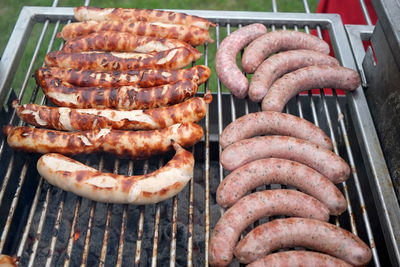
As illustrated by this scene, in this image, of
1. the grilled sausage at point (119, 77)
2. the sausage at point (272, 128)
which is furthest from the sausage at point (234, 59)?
the sausage at point (272, 128)

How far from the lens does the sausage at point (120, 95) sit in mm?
2779

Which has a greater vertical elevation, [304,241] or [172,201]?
[304,241]

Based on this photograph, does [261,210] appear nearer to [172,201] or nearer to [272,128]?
[272,128]

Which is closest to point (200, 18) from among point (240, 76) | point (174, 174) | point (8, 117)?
point (240, 76)

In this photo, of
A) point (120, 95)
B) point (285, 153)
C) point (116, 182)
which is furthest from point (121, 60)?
point (285, 153)

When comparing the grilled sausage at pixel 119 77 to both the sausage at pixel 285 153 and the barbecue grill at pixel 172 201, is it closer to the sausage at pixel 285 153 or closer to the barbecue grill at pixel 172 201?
the barbecue grill at pixel 172 201

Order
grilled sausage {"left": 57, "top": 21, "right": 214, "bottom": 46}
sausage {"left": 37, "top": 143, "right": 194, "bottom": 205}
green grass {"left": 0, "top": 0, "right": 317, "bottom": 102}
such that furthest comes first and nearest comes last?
green grass {"left": 0, "top": 0, "right": 317, "bottom": 102}
grilled sausage {"left": 57, "top": 21, "right": 214, "bottom": 46}
sausage {"left": 37, "top": 143, "right": 194, "bottom": 205}

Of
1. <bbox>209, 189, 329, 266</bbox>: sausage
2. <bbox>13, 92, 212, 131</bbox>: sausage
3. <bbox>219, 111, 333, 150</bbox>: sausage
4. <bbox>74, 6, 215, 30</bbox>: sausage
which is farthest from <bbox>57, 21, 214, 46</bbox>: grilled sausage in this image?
<bbox>209, 189, 329, 266</bbox>: sausage

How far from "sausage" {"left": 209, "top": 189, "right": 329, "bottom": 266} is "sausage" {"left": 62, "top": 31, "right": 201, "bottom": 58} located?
60.3 inches

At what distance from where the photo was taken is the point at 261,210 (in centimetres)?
228

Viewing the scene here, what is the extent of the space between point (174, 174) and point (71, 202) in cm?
127

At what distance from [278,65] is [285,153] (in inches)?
33.1

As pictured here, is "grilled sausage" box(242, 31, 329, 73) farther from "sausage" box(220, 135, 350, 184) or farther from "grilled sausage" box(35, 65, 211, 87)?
"sausage" box(220, 135, 350, 184)

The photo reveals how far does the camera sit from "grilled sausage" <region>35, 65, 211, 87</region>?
9.50 ft
